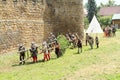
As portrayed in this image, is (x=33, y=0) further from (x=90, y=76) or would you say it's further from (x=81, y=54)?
(x=90, y=76)

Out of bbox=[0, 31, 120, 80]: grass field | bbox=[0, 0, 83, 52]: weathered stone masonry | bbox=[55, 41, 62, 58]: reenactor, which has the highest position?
bbox=[0, 0, 83, 52]: weathered stone masonry

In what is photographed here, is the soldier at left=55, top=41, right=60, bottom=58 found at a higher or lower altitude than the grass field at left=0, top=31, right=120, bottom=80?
Result: higher

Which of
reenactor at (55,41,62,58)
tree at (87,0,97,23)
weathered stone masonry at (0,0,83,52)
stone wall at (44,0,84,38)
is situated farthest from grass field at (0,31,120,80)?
tree at (87,0,97,23)

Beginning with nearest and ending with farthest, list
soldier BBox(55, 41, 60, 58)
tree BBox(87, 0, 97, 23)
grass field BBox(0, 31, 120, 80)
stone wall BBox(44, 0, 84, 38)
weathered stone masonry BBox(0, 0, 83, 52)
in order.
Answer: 1. grass field BBox(0, 31, 120, 80)
2. soldier BBox(55, 41, 60, 58)
3. weathered stone masonry BBox(0, 0, 83, 52)
4. stone wall BBox(44, 0, 84, 38)
5. tree BBox(87, 0, 97, 23)

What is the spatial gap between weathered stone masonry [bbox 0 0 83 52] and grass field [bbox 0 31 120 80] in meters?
1.59

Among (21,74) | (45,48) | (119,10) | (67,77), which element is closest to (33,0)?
(45,48)

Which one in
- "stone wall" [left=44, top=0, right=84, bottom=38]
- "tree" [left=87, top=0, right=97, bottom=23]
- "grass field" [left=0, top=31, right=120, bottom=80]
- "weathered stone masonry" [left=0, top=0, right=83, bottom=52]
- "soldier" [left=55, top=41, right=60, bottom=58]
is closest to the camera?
"grass field" [left=0, top=31, right=120, bottom=80]

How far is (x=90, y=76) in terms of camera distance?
15141 mm

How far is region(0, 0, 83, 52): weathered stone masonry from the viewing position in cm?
2209

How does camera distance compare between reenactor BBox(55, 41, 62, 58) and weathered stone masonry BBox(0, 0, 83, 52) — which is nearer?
reenactor BBox(55, 41, 62, 58)

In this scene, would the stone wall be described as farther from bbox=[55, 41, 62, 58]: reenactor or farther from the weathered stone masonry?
bbox=[55, 41, 62, 58]: reenactor

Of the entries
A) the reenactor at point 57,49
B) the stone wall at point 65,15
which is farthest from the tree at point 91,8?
the reenactor at point 57,49

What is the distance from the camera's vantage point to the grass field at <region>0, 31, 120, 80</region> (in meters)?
15.4

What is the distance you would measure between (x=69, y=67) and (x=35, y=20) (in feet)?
26.1
